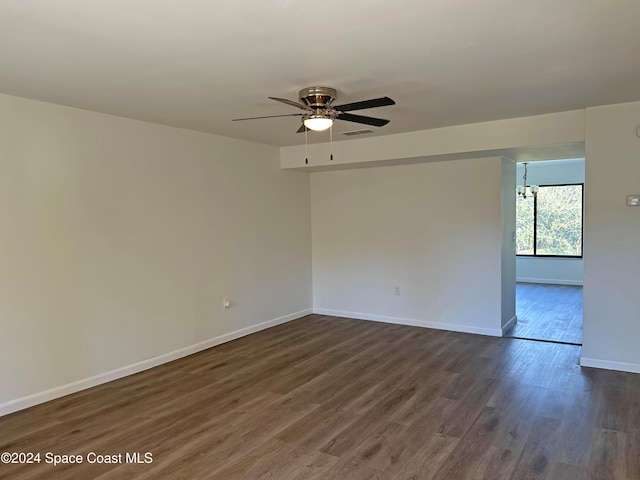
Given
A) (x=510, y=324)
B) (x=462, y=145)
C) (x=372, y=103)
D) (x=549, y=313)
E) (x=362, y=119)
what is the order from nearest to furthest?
(x=372, y=103), (x=362, y=119), (x=462, y=145), (x=510, y=324), (x=549, y=313)

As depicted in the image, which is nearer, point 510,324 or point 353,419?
point 353,419

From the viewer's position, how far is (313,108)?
3238 mm

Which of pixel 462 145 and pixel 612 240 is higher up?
pixel 462 145

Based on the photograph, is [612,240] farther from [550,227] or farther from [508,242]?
[550,227]

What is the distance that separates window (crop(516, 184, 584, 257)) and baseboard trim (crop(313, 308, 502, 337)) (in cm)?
498

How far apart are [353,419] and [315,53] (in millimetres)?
2452

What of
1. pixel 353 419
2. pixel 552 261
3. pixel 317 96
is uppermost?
pixel 317 96

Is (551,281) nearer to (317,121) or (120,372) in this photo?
(317,121)

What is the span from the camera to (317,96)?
319cm

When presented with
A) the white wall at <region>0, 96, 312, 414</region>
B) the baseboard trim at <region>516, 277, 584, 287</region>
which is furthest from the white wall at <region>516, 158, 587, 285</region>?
the white wall at <region>0, 96, 312, 414</region>

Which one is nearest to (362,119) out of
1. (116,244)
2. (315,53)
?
(315,53)

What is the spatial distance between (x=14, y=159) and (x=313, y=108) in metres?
2.30

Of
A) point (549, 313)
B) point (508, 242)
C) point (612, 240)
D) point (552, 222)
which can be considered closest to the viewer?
point (612, 240)

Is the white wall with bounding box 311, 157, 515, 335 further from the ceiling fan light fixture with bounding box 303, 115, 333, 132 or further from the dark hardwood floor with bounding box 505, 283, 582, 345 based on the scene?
the ceiling fan light fixture with bounding box 303, 115, 333, 132
